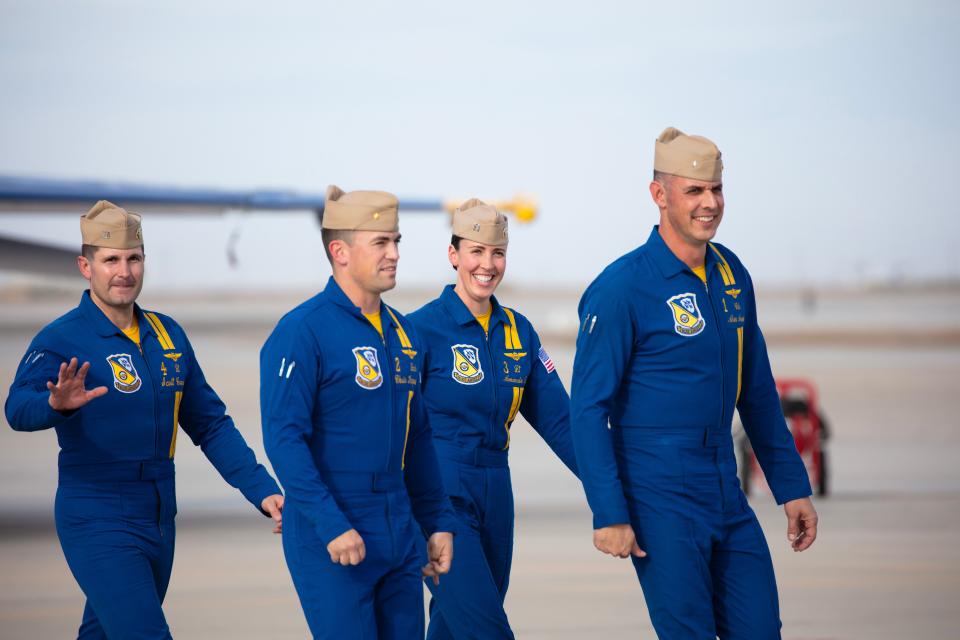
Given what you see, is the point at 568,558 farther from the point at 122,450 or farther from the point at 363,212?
the point at 363,212

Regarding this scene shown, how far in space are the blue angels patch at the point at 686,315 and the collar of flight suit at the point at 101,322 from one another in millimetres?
1957

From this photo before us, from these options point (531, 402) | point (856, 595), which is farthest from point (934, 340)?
point (531, 402)

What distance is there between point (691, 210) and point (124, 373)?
6.97 ft

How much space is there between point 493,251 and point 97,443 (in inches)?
72.9

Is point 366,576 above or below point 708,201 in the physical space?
below

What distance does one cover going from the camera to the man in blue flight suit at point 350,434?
173 inches

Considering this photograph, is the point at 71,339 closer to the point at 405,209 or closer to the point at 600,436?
the point at 600,436

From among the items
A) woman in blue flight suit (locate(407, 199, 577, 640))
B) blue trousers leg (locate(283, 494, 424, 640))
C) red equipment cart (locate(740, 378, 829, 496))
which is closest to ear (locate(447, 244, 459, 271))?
woman in blue flight suit (locate(407, 199, 577, 640))

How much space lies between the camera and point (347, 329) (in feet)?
15.1

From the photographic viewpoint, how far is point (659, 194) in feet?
16.4

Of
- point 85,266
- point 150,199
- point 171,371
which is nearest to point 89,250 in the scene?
point 85,266

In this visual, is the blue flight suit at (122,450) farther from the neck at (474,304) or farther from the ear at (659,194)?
the ear at (659,194)

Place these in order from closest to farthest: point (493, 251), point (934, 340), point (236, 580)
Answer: point (493, 251) < point (236, 580) < point (934, 340)

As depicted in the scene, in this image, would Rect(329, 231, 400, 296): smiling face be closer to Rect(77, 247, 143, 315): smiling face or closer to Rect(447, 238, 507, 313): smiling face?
Rect(77, 247, 143, 315): smiling face
